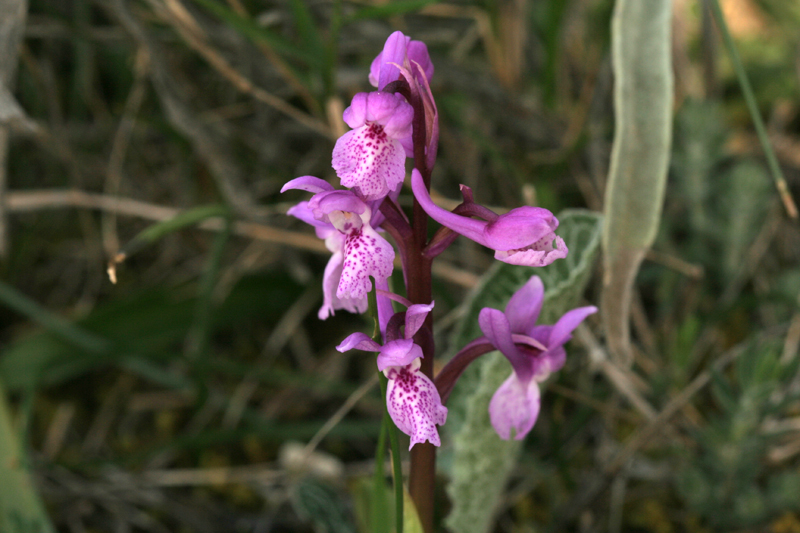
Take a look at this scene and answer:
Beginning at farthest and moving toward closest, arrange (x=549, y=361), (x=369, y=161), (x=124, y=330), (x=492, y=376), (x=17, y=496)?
(x=124, y=330) → (x=17, y=496) → (x=492, y=376) → (x=549, y=361) → (x=369, y=161)

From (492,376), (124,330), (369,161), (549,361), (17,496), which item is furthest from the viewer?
(124,330)

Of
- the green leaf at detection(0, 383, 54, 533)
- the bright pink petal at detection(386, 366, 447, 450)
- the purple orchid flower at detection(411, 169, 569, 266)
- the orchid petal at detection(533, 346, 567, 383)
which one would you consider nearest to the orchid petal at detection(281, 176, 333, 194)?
the purple orchid flower at detection(411, 169, 569, 266)

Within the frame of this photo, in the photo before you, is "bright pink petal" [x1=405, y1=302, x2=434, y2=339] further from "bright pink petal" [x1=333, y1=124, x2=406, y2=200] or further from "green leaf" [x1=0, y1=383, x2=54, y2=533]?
"green leaf" [x1=0, y1=383, x2=54, y2=533]

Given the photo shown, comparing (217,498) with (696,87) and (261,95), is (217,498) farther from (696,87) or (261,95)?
(696,87)

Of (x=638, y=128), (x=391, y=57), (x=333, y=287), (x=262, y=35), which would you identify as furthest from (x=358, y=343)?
(x=262, y=35)

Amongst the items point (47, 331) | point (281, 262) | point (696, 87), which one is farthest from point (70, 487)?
point (696, 87)

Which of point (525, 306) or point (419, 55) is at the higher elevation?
point (419, 55)

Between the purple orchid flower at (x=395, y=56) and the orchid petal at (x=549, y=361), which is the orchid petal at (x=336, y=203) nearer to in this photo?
the purple orchid flower at (x=395, y=56)

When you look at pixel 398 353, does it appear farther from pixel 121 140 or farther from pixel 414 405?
pixel 121 140
